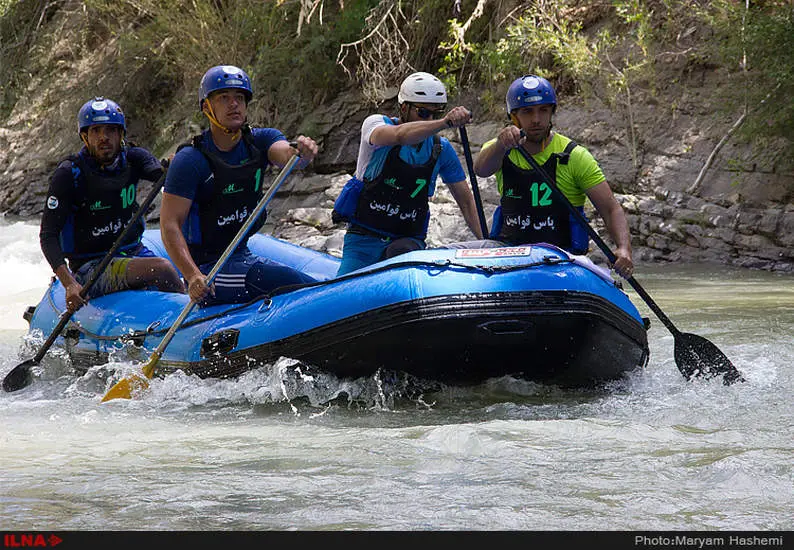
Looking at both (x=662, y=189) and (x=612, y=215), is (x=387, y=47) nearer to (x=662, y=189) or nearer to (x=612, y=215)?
(x=662, y=189)

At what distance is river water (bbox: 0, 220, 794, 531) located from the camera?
304 centimetres

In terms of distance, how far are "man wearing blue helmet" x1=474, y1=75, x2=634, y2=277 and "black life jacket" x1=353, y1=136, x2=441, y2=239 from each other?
0.87ft

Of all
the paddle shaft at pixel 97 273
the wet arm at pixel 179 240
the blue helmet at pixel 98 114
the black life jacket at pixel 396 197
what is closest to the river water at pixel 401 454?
the paddle shaft at pixel 97 273

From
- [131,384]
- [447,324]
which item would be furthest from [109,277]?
[447,324]

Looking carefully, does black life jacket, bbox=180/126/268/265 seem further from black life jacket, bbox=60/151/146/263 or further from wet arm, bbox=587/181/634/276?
wet arm, bbox=587/181/634/276

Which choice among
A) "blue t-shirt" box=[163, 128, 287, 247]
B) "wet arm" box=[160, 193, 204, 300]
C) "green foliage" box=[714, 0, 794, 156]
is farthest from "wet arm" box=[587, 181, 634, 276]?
"green foliage" box=[714, 0, 794, 156]

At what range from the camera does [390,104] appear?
13.1 meters

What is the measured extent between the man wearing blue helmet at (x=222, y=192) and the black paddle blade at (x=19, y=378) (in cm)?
102

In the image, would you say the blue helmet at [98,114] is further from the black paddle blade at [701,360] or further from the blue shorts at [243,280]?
the black paddle blade at [701,360]

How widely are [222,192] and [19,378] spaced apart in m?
1.45

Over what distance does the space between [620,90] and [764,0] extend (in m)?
1.51

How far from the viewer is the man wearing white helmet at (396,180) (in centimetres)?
505

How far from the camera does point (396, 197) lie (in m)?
5.18

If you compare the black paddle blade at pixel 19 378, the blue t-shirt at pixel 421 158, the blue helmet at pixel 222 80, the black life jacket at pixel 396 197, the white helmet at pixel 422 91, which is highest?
the blue helmet at pixel 222 80
